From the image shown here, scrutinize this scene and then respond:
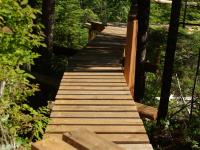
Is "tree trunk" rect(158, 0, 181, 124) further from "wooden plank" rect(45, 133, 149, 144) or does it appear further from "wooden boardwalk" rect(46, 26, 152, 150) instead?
"wooden plank" rect(45, 133, 149, 144)

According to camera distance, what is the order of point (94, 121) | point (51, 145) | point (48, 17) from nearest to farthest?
point (51, 145)
point (94, 121)
point (48, 17)

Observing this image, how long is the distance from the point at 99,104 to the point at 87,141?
4.08 m

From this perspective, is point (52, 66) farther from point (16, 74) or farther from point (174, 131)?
point (16, 74)

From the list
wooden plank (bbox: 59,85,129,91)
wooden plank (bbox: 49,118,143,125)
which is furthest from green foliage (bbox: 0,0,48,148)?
wooden plank (bbox: 59,85,129,91)

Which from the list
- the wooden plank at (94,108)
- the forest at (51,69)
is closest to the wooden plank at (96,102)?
the wooden plank at (94,108)

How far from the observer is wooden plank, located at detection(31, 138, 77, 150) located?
1851 millimetres

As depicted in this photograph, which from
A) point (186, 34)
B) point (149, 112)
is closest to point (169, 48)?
point (149, 112)

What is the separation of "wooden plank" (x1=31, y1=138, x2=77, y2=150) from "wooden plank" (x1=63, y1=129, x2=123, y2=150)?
67 millimetres

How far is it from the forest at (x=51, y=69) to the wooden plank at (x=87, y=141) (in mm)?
1107

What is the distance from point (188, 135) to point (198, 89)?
4.54 meters

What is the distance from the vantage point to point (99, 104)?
6.04m

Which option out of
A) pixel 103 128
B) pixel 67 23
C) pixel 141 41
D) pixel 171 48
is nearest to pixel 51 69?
pixel 141 41

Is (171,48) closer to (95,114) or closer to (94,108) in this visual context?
(94,108)

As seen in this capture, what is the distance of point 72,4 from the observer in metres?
21.3
